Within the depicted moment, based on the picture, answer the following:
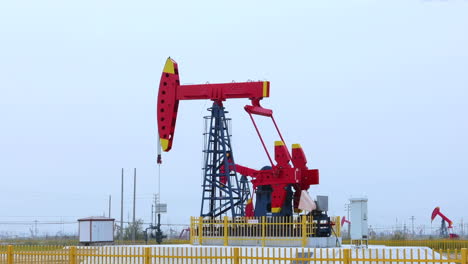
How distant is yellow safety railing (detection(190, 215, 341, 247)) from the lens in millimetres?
26062

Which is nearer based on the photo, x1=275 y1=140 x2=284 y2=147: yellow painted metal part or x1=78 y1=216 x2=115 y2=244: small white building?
x1=275 y1=140 x2=284 y2=147: yellow painted metal part

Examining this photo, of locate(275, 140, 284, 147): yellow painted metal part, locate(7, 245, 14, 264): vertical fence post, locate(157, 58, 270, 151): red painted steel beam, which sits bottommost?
locate(7, 245, 14, 264): vertical fence post

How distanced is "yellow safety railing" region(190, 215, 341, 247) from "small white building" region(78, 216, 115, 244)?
10.6 meters

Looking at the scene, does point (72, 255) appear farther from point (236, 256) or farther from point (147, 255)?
point (236, 256)

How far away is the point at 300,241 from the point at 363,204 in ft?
9.62

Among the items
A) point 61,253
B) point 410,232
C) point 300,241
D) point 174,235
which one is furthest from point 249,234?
point 410,232

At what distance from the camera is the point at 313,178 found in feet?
95.3

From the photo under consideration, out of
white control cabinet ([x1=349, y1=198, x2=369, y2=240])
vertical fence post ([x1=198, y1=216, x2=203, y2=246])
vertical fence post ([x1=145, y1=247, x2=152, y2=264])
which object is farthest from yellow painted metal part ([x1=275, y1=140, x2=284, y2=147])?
vertical fence post ([x1=145, y1=247, x2=152, y2=264])

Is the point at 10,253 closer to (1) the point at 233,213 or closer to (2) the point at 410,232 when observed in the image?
(1) the point at 233,213

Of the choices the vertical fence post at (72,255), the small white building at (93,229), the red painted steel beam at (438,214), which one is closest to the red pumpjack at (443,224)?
the red painted steel beam at (438,214)

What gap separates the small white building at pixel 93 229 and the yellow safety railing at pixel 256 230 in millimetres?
10578

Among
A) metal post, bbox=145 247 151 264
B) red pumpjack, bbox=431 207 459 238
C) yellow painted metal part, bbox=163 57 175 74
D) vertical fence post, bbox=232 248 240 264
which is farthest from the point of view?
red pumpjack, bbox=431 207 459 238

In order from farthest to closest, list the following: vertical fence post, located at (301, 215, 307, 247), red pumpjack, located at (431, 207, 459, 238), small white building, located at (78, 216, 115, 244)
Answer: red pumpjack, located at (431, 207, 459, 238) → small white building, located at (78, 216, 115, 244) → vertical fence post, located at (301, 215, 307, 247)

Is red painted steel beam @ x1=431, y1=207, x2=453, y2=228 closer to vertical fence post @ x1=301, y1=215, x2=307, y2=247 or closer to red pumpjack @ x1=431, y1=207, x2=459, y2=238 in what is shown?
red pumpjack @ x1=431, y1=207, x2=459, y2=238
